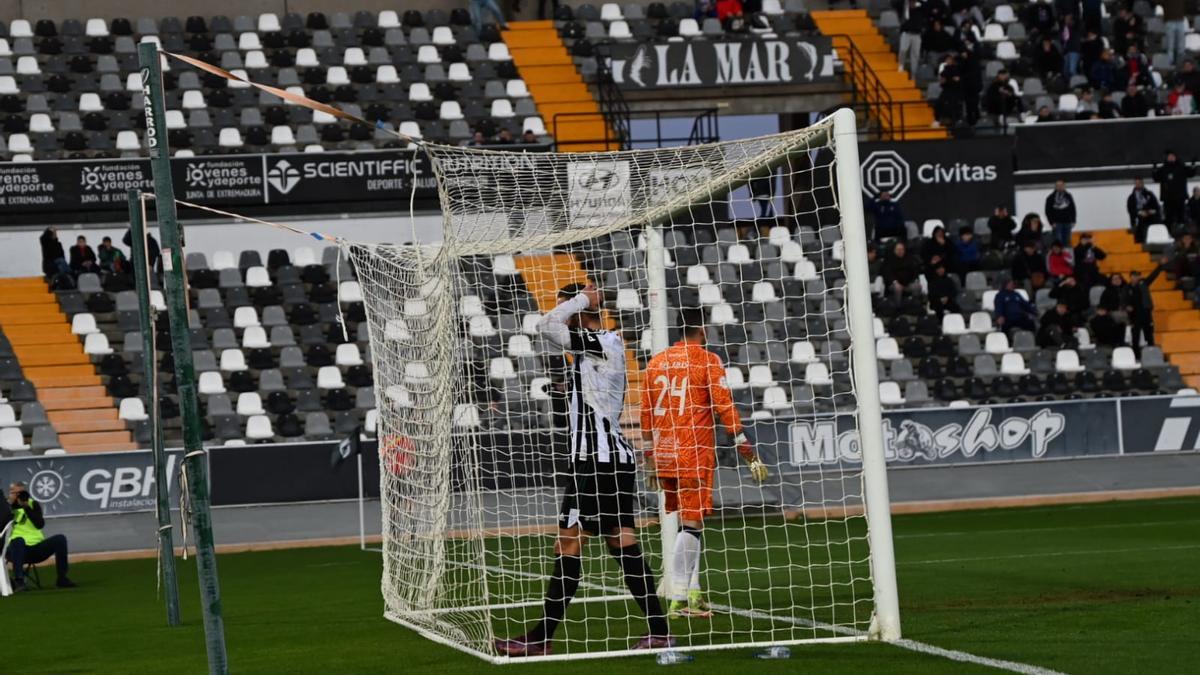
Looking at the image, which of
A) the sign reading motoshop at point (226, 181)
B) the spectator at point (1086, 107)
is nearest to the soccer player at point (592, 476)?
the sign reading motoshop at point (226, 181)

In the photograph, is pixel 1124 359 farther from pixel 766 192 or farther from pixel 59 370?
pixel 59 370

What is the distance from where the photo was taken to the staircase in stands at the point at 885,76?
3103 cm

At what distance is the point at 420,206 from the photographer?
29094 mm

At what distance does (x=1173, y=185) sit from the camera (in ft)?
97.2

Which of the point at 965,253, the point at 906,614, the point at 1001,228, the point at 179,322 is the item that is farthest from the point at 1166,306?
the point at 179,322

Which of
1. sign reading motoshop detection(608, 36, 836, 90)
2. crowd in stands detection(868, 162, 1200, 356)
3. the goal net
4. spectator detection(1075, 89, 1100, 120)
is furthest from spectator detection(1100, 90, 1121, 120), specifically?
the goal net

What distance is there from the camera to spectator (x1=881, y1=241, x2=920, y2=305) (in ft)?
90.0

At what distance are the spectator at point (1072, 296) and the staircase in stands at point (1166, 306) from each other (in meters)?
0.91

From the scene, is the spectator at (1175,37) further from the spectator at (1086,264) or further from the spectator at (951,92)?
the spectator at (1086,264)

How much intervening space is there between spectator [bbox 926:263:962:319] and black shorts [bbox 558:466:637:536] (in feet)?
62.1

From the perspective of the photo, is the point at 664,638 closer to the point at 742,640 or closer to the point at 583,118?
the point at 742,640

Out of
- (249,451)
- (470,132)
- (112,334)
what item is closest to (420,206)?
(470,132)

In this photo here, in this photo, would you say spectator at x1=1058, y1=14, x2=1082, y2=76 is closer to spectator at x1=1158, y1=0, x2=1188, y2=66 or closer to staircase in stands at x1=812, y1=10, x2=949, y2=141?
spectator at x1=1158, y1=0, x2=1188, y2=66

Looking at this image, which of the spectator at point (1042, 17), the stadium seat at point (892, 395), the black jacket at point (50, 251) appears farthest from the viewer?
the spectator at point (1042, 17)
